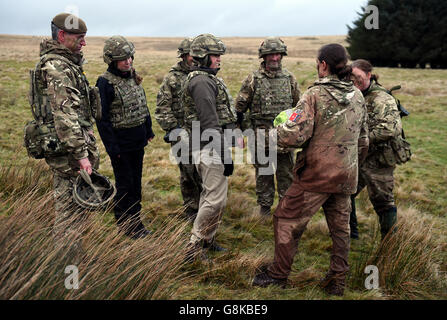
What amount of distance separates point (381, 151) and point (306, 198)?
1.49 metres

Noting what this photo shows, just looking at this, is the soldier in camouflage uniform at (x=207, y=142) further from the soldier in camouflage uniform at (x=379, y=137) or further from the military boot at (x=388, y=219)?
the military boot at (x=388, y=219)

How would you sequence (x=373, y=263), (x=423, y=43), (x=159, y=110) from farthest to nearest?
(x=423, y=43) → (x=159, y=110) → (x=373, y=263)

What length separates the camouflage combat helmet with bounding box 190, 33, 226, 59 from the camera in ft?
12.6

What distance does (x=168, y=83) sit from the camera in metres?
5.06

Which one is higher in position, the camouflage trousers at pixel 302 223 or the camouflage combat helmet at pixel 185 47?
the camouflage combat helmet at pixel 185 47

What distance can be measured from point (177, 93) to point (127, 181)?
140 centimetres

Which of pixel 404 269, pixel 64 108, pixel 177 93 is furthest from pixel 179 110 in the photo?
pixel 404 269

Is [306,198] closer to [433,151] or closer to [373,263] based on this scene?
[373,263]

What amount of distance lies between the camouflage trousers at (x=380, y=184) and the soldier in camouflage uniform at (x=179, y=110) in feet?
7.04

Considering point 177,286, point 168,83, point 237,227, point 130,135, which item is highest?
point 168,83

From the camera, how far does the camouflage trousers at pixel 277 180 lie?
18.1 feet

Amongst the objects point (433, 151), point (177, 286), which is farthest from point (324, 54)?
point (433, 151)

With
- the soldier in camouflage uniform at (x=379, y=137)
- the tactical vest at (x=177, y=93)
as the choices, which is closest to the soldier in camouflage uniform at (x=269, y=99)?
the tactical vest at (x=177, y=93)

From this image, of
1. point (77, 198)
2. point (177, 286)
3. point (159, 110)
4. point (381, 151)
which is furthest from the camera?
point (159, 110)
